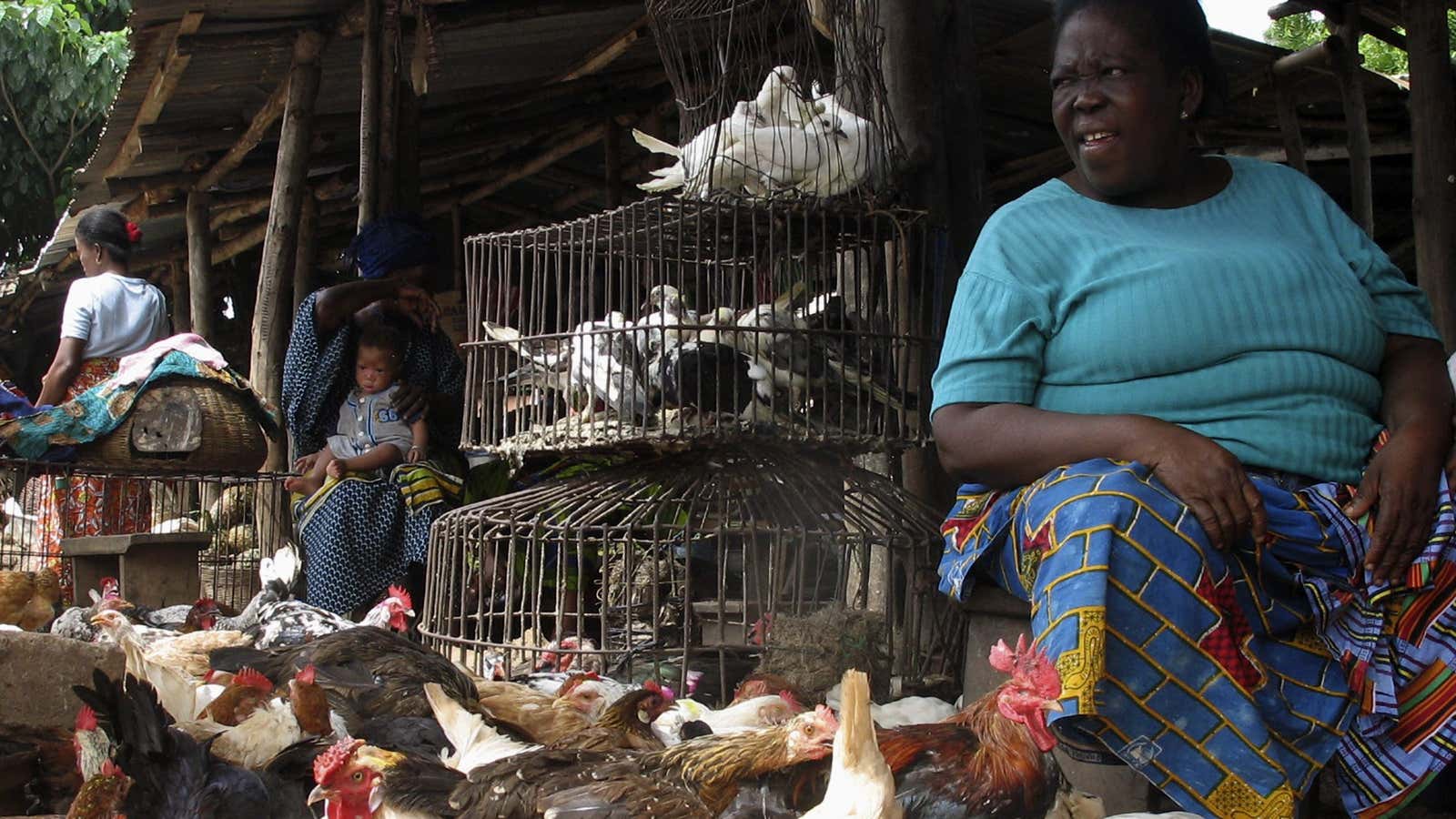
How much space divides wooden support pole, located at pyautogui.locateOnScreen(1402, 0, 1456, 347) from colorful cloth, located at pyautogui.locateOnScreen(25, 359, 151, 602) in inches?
213

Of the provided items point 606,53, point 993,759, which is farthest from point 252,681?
point 606,53

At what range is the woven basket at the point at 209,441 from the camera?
5605mm

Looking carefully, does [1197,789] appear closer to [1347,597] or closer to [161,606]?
[1347,597]

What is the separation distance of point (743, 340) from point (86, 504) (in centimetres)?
414

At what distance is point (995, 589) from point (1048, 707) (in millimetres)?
587

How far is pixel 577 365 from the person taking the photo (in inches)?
144

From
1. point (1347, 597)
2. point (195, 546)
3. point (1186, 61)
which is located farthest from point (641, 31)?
point (1347, 597)

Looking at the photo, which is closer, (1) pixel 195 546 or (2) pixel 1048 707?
(2) pixel 1048 707

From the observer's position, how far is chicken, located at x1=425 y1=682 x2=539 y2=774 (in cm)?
321

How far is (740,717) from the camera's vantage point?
3152 mm

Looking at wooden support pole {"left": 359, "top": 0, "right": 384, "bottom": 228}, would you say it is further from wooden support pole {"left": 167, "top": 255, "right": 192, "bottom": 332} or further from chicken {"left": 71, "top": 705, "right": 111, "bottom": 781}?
wooden support pole {"left": 167, "top": 255, "right": 192, "bottom": 332}

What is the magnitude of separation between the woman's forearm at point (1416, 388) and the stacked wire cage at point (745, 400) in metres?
1.24

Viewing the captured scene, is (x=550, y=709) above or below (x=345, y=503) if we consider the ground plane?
below

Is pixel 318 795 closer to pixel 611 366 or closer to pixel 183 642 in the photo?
pixel 611 366
